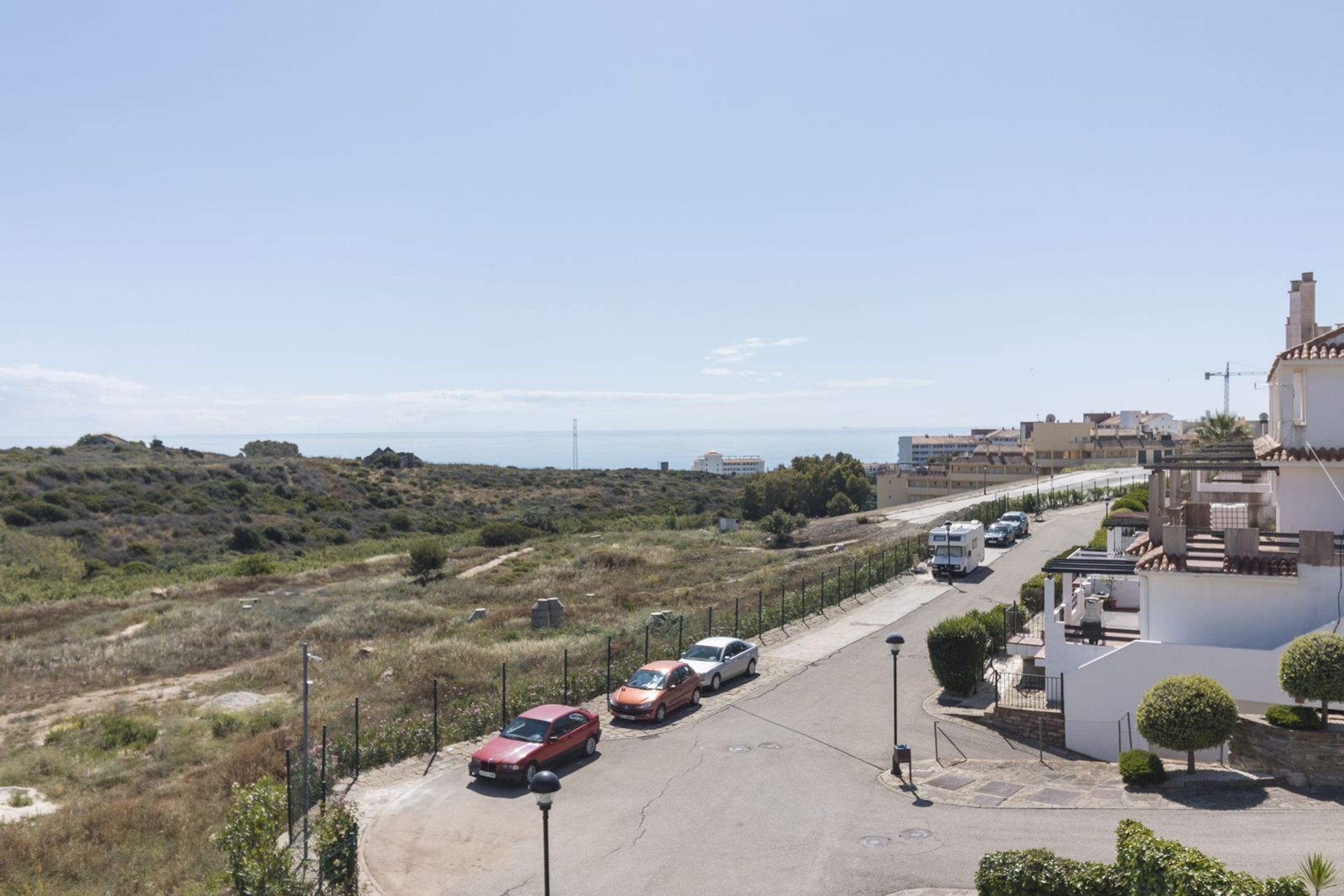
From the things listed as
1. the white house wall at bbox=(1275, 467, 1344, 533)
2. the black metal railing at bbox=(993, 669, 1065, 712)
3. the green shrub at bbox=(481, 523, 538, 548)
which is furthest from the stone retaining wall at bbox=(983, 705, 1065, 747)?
the green shrub at bbox=(481, 523, 538, 548)

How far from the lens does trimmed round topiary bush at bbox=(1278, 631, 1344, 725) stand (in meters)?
15.7

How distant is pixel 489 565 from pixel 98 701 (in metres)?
29.7

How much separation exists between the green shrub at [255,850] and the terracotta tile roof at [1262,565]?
61.0ft

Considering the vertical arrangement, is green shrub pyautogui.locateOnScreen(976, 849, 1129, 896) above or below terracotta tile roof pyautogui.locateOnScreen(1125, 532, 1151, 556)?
below

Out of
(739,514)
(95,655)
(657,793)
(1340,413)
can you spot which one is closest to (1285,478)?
(1340,413)

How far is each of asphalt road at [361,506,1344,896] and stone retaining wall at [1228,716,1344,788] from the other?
1.41 meters

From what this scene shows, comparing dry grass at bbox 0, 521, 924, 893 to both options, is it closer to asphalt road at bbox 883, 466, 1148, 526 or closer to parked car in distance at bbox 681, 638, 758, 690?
parked car in distance at bbox 681, 638, 758, 690

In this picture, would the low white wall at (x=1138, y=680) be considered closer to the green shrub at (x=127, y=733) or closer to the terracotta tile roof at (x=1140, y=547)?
the terracotta tile roof at (x=1140, y=547)

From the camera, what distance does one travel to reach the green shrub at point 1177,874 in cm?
904

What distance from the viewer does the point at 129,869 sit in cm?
1438

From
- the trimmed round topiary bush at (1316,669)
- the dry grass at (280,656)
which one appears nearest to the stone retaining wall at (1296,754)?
the trimmed round topiary bush at (1316,669)

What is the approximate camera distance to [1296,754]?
15578mm

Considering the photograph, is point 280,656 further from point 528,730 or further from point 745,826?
point 745,826

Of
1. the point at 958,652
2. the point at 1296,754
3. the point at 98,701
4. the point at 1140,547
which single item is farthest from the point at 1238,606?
the point at 98,701
